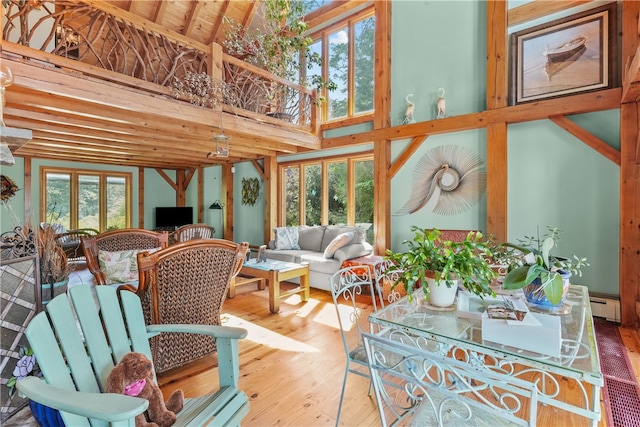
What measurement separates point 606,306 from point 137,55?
6080mm

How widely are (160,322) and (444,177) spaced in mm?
3964

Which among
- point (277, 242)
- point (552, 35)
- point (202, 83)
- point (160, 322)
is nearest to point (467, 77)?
point (552, 35)

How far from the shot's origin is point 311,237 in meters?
5.65

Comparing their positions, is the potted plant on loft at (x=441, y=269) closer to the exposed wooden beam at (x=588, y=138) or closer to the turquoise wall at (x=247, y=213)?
the exposed wooden beam at (x=588, y=138)

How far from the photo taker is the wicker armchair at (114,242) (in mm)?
2795

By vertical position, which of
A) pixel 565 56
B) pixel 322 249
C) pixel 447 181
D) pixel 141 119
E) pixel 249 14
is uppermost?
pixel 249 14

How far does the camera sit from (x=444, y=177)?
14.6 feet

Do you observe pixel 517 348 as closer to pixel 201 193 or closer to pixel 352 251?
pixel 352 251

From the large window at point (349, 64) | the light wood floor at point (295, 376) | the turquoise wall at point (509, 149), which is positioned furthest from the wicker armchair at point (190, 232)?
the large window at point (349, 64)

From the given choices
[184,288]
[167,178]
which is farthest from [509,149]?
[167,178]

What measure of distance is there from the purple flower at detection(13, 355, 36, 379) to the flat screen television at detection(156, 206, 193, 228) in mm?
7002

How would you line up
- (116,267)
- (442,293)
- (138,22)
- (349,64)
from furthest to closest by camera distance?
(349,64) → (138,22) → (116,267) → (442,293)

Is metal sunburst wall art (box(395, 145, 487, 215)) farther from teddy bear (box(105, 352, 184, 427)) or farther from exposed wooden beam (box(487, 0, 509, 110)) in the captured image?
teddy bear (box(105, 352, 184, 427))

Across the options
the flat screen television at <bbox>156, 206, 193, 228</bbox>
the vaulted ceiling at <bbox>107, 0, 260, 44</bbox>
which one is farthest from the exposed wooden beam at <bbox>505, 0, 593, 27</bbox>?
the flat screen television at <bbox>156, 206, 193, 228</bbox>
